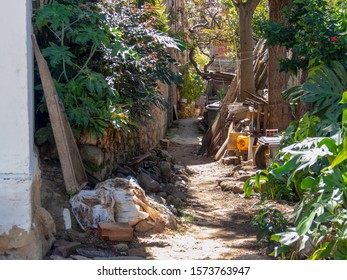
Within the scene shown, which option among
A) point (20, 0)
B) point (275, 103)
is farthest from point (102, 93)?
point (275, 103)

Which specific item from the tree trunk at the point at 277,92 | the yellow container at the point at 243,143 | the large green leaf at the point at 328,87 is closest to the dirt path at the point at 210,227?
the yellow container at the point at 243,143

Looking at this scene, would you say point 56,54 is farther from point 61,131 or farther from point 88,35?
point 61,131

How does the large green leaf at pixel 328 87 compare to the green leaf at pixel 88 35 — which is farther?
the green leaf at pixel 88 35

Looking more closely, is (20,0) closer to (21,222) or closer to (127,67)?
(21,222)

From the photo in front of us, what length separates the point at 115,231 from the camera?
6.87 m

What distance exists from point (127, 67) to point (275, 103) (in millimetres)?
4690

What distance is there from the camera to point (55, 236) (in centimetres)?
666

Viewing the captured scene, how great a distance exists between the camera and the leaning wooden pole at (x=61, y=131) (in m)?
7.18

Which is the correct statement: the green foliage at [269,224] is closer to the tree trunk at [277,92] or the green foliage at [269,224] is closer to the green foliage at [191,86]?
the tree trunk at [277,92]

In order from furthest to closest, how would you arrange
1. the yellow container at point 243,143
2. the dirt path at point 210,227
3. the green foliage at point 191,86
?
the green foliage at point 191,86 < the yellow container at point 243,143 < the dirt path at point 210,227

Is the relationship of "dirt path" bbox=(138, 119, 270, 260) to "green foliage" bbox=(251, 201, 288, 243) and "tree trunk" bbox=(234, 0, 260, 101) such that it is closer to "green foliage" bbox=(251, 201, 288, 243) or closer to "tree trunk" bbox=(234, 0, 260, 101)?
"green foliage" bbox=(251, 201, 288, 243)

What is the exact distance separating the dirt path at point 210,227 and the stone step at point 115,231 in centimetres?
20

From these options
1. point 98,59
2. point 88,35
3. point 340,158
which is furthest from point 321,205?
point 98,59

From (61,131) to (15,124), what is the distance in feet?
6.16
